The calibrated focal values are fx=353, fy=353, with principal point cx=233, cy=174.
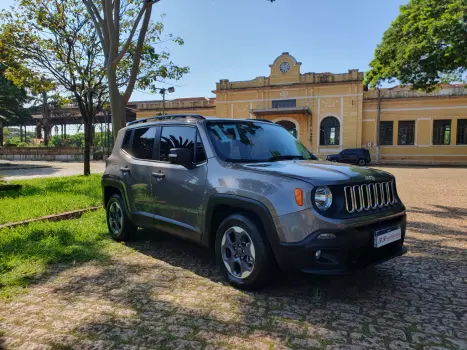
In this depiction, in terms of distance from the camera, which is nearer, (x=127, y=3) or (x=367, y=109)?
(x=127, y=3)

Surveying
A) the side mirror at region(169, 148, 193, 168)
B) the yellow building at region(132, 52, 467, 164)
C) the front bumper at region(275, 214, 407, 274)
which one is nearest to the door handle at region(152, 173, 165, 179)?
the side mirror at region(169, 148, 193, 168)

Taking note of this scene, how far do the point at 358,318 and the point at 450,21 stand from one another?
32.3 ft

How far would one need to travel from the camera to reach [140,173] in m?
4.89

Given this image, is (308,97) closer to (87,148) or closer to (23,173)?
(87,148)

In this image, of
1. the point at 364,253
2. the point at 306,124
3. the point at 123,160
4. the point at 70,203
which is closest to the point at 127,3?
the point at 70,203

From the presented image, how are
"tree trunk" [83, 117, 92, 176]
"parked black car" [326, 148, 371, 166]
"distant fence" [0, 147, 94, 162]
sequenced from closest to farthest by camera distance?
1. "tree trunk" [83, 117, 92, 176]
2. "parked black car" [326, 148, 371, 166]
3. "distant fence" [0, 147, 94, 162]

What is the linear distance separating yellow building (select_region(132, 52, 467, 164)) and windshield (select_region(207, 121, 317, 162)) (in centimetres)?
3264

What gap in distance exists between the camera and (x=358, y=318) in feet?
10.1

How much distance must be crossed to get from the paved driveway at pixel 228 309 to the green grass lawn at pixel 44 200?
3.52 meters

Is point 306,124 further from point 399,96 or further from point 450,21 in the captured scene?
point 450,21

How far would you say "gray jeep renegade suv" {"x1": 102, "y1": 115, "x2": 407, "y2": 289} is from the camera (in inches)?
124

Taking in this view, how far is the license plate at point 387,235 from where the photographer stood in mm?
3355

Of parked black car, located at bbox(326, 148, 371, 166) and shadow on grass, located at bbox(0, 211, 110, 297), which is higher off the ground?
parked black car, located at bbox(326, 148, 371, 166)

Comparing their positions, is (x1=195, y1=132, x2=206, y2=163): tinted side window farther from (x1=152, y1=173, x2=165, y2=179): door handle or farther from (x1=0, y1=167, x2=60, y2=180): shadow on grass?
(x1=0, y1=167, x2=60, y2=180): shadow on grass
